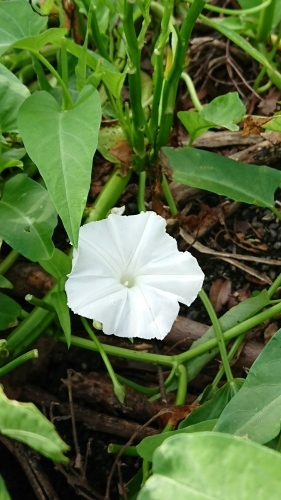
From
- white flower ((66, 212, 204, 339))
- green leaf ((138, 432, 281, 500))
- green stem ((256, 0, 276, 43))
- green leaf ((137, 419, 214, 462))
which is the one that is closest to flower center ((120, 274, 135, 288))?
white flower ((66, 212, 204, 339))

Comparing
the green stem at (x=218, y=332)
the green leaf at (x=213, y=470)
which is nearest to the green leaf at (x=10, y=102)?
the green stem at (x=218, y=332)

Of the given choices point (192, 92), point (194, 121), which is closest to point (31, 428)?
point (194, 121)

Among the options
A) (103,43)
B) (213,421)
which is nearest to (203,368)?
(213,421)

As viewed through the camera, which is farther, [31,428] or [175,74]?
[175,74]

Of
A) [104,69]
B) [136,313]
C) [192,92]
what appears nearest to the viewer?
[136,313]

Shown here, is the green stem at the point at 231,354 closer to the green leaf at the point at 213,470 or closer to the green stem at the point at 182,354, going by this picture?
the green stem at the point at 182,354

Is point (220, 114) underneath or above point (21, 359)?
above

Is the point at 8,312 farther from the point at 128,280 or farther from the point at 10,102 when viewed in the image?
the point at 10,102
